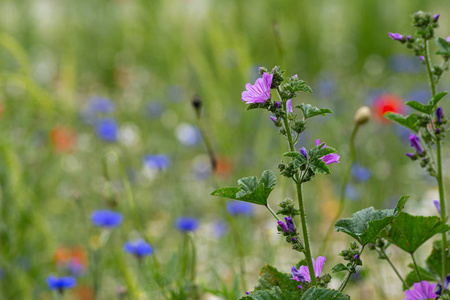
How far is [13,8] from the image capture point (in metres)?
7.20

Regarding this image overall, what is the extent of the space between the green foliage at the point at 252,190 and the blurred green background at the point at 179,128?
0.73 meters

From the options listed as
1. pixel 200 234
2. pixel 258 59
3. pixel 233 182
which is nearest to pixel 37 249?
pixel 200 234

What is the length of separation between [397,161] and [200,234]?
1.34m

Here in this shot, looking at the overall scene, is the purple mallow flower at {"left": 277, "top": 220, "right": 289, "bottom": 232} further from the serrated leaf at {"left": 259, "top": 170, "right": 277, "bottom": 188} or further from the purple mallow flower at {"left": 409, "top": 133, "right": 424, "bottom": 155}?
the purple mallow flower at {"left": 409, "top": 133, "right": 424, "bottom": 155}

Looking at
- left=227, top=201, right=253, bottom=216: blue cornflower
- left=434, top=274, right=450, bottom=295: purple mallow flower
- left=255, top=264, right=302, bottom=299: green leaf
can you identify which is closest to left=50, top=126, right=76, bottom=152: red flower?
left=227, top=201, right=253, bottom=216: blue cornflower

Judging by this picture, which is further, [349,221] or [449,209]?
[449,209]

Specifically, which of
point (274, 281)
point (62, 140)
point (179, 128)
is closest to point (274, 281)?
point (274, 281)

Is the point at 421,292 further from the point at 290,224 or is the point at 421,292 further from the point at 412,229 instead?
the point at 290,224

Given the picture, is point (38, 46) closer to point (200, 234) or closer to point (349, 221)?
point (200, 234)

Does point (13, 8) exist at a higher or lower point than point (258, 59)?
higher

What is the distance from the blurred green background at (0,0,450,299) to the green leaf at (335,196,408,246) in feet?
2.41

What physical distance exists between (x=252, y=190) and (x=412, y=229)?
0.30 meters

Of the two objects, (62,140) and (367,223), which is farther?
(62,140)

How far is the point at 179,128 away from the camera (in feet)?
12.4
